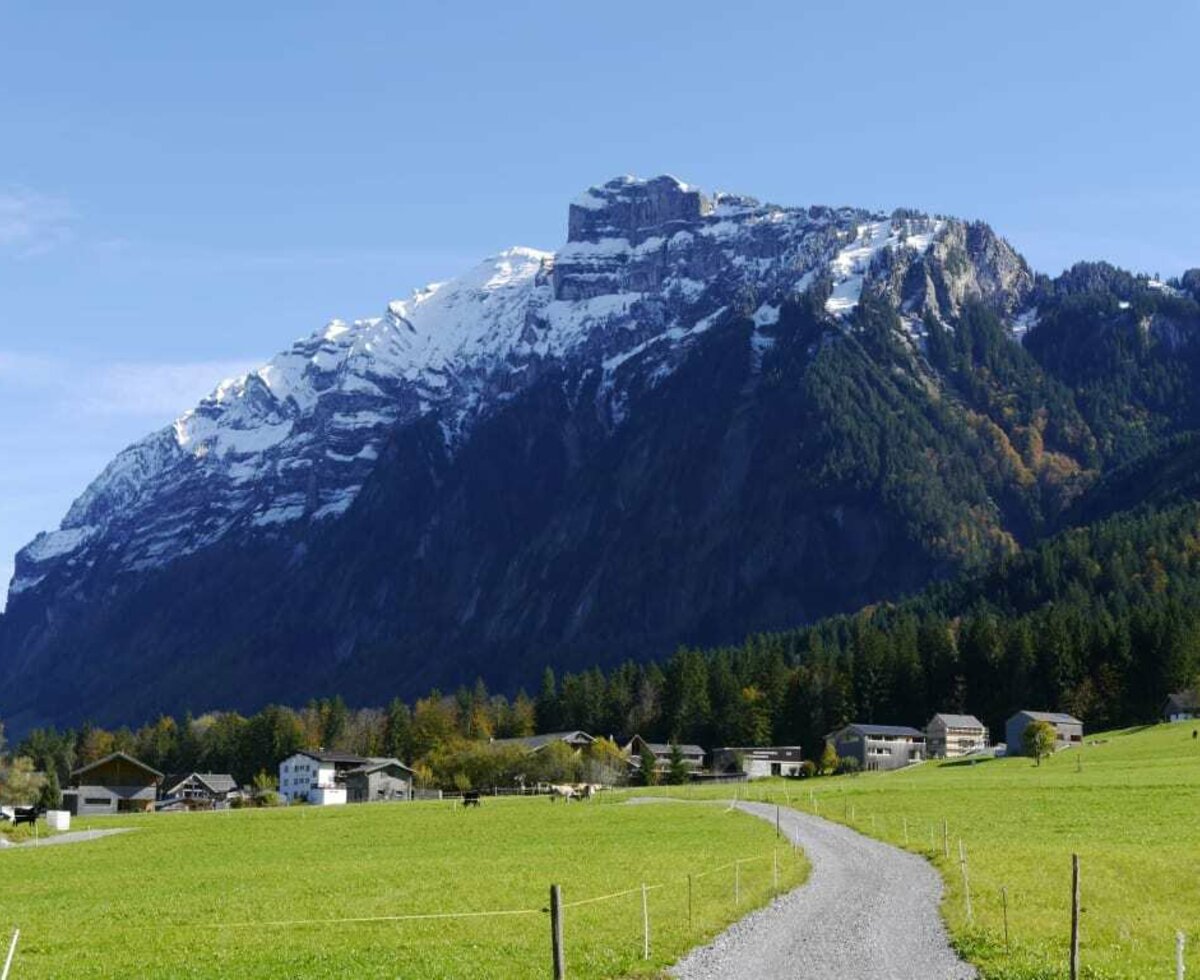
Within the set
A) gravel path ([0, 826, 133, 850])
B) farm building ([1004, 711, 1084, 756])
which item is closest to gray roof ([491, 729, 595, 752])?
farm building ([1004, 711, 1084, 756])

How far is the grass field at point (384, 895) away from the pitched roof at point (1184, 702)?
91.1 m

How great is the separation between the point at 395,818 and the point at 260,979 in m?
81.1

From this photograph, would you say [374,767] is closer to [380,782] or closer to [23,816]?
[380,782]

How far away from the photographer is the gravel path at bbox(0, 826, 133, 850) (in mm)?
100562

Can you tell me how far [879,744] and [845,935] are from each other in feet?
495

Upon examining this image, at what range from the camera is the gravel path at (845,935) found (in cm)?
3388

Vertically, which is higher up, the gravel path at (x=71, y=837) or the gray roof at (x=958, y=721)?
the gray roof at (x=958, y=721)

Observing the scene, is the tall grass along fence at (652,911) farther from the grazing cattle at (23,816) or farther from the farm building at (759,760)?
the farm building at (759,760)

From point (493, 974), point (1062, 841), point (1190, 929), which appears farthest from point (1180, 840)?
point (493, 974)

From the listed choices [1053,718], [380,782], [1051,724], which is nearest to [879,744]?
[1053,718]

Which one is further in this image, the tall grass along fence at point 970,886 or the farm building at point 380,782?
the farm building at point 380,782

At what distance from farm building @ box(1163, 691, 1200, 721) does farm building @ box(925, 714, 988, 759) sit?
24.0 meters

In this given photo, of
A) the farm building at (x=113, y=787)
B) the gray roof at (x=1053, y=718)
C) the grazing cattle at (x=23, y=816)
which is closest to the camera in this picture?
the grazing cattle at (x=23, y=816)

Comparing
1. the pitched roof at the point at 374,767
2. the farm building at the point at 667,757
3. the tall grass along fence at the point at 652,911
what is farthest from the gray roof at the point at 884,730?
the tall grass along fence at the point at 652,911
